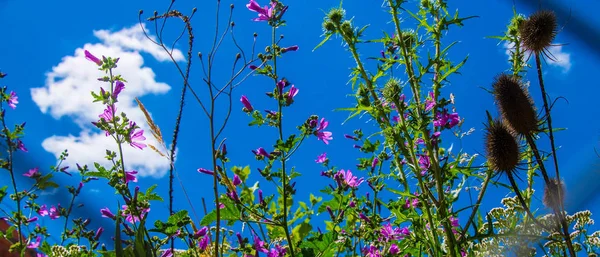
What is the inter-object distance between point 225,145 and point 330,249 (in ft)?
1.70

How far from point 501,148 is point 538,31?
529 millimetres

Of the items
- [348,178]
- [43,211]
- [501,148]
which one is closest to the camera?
[501,148]

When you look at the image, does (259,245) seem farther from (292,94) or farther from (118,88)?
(118,88)

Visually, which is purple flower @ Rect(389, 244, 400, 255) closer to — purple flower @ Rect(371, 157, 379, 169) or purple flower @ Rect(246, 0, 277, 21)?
purple flower @ Rect(371, 157, 379, 169)

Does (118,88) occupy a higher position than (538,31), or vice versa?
(538,31)

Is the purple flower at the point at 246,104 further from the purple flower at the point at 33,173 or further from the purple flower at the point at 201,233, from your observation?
the purple flower at the point at 33,173

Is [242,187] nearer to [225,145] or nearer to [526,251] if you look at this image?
[225,145]

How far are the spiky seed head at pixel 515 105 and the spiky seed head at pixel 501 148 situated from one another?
33 mm

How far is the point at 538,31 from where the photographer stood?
192 cm

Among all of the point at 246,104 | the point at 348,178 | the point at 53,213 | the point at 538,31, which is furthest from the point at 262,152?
the point at 53,213

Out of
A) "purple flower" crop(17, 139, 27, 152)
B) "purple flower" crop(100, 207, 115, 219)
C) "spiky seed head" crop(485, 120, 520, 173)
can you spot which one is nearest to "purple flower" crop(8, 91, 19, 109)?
"purple flower" crop(17, 139, 27, 152)

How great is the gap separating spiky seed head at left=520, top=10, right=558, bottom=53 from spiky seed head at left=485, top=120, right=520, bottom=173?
1.25ft

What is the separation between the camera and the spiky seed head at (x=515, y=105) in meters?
1.65

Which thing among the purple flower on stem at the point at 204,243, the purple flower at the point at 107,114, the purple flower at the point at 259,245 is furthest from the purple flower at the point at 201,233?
the purple flower at the point at 107,114
